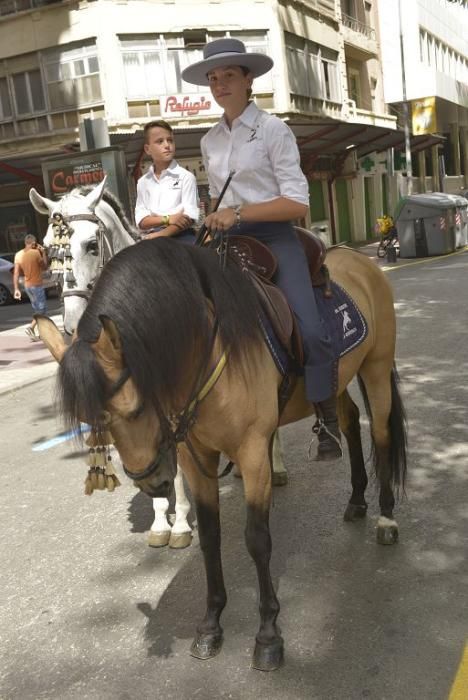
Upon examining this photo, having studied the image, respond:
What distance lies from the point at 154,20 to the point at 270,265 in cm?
2469

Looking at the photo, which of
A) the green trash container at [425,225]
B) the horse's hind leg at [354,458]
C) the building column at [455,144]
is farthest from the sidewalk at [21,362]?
the building column at [455,144]

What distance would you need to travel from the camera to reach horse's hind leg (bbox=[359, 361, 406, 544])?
4.38m

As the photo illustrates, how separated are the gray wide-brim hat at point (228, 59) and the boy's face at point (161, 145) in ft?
2.99

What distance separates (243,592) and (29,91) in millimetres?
26745

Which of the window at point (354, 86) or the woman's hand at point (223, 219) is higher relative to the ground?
the window at point (354, 86)

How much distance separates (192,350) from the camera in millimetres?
2764

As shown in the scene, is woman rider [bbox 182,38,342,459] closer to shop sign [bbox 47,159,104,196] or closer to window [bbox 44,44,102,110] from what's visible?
shop sign [bbox 47,159,104,196]

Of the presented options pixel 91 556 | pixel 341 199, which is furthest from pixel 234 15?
pixel 91 556

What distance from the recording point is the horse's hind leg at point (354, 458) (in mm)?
4512

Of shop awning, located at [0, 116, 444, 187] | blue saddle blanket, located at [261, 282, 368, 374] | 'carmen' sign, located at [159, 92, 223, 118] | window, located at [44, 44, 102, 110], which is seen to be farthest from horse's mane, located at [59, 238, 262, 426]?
window, located at [44, 44, 102, 110]

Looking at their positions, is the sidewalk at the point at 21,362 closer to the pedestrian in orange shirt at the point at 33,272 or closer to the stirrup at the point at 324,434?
the pedestrian in orange shirt at the point at 33,272

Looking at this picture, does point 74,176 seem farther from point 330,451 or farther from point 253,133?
point 330,451

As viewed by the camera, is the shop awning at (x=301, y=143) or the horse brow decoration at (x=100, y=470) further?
the shop awning at (x=301, y=143)

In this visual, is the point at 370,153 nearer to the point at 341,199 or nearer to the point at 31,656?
the point at 341,199
